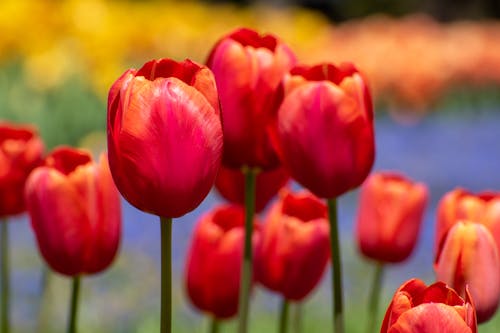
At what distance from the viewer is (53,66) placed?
5312mm

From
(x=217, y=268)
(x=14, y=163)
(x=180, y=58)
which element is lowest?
(x=180, y=58)

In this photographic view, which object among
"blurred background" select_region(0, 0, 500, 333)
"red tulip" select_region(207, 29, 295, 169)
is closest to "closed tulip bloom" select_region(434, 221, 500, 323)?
"red tulip" select_region(207, 29, 295, 169)

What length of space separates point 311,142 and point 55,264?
0.26 metres

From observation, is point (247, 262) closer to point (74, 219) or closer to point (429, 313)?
point (74, 219)

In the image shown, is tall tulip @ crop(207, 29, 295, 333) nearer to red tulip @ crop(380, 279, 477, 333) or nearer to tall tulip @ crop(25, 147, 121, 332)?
tall tulip @ crop(25, 147, 121, 332)

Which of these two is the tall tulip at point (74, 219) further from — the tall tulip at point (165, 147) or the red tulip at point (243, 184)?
the tall tulip at point (165, 147)

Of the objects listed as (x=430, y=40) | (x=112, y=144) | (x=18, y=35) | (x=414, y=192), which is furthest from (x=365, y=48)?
(x=112, y=144)

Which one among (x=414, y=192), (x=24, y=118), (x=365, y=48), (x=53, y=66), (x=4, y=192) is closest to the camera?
(x=4, y=192)

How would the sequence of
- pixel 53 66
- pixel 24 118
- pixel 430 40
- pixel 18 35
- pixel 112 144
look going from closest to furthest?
pixel 112 144
pixel 24 118
pixel 53 66
pixel 18 35
pixel 430 40

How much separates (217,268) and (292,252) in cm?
8

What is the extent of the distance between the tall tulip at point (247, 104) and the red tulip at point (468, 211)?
16cm

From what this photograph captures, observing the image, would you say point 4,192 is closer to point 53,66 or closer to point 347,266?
point 347,266

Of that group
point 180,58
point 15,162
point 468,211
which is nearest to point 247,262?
point 468,211

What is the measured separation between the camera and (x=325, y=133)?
888 millimetres
